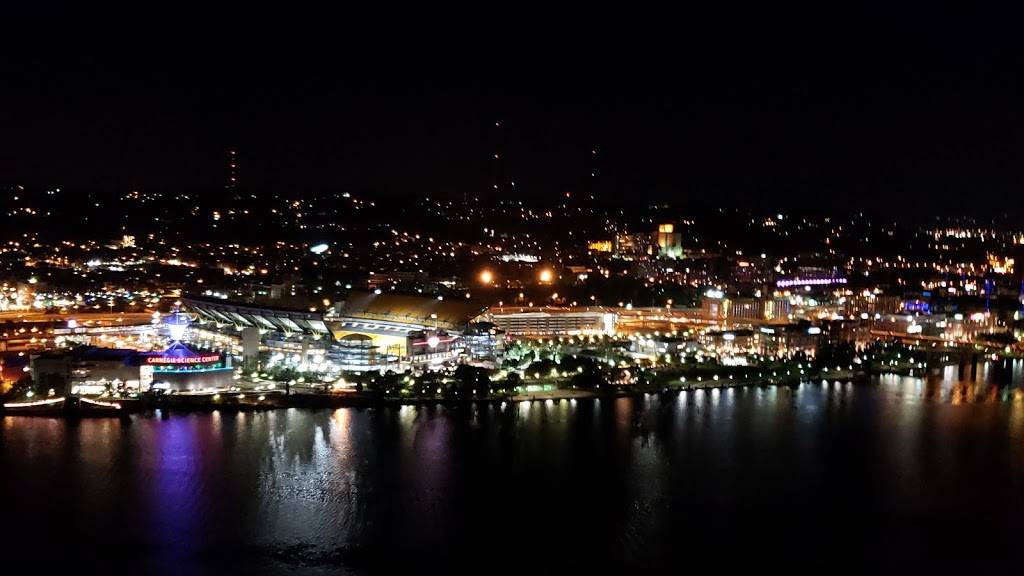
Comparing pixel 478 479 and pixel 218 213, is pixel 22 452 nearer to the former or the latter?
pixel 478 479

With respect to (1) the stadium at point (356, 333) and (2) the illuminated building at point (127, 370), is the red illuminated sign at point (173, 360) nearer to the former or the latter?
(2) the illuminated building at point (127, 370)

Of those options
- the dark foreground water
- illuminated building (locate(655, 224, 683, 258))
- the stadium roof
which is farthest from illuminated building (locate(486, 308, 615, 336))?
illuminated building (locate(655, 224, 683, 258))

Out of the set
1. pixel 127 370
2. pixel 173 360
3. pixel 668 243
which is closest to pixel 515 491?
pixel 173 360

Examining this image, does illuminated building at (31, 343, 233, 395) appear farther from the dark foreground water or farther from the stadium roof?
the stadium roof

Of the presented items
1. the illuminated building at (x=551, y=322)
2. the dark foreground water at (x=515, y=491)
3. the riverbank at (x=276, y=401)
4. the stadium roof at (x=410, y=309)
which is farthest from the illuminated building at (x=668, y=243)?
the dark foreground water at (x=515, y=491)

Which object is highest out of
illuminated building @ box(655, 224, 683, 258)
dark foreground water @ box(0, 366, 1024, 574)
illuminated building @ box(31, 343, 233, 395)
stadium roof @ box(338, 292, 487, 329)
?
illuminated building @ box(655, 224, 683, 258)

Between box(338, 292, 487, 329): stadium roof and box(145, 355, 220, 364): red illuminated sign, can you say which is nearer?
box(145, 355, 220, 364): red illuminated sign

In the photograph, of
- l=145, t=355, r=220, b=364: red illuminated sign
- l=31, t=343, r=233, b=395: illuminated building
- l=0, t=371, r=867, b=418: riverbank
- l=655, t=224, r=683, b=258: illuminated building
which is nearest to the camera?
l=0, t=371, r=867, b=418: riverbank
